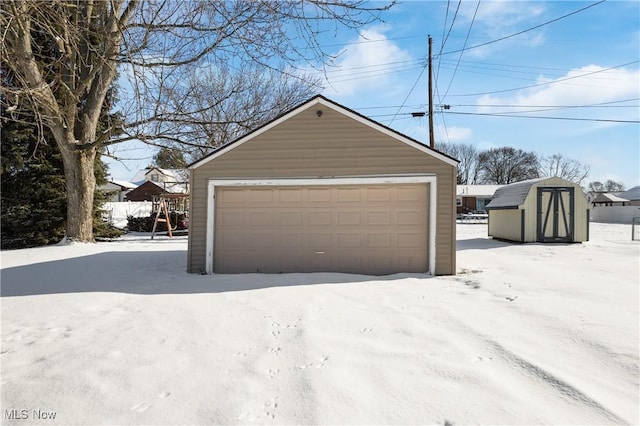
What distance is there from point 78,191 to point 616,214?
134 feet

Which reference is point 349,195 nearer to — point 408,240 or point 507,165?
point 408,240

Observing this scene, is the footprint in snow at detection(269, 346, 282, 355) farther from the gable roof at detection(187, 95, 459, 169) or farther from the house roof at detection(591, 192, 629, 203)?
the house roof at detection(591, 192, 629, 203)

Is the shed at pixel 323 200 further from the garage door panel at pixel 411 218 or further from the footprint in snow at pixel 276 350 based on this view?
the footprint in snow at pixel 276 350

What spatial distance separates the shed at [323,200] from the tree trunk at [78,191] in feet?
20.5

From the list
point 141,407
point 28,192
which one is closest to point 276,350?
point 141,407

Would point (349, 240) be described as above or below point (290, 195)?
below

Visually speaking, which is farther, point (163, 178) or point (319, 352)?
point (163, 178)

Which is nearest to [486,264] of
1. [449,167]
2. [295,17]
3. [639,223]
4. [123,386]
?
[449,167]

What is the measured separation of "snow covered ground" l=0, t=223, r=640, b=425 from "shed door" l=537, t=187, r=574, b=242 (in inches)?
291

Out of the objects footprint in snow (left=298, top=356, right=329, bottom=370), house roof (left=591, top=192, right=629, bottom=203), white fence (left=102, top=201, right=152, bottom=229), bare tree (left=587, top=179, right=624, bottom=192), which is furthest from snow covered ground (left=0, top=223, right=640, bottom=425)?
bare tree (left=587, top=179, right=624, bottom=192)

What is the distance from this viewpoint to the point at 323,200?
7590 mm

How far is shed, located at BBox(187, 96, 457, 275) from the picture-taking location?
738cm

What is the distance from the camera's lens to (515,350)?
3299mm

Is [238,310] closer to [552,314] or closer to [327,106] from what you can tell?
[552,314]
